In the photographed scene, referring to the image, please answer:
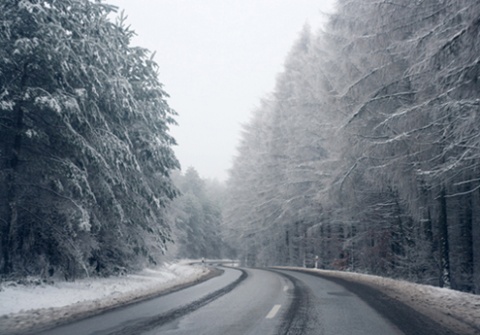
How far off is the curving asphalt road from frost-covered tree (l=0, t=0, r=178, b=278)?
12.4 ft

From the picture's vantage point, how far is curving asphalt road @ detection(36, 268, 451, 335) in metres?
6.20

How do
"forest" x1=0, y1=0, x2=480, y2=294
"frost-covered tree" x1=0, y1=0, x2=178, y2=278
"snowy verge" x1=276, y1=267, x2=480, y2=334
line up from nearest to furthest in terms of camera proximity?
"snowy verge" x1=276, y1=267, x2=480, y2=334 → "forest" x1=0, y1=0, x2=480, y2=294 → "frost-covered tree" x1=0, y1=0, x2=178, y2=278

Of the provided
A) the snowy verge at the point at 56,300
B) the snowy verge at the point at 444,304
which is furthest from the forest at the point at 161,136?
the snowy verge at the point at 444,304

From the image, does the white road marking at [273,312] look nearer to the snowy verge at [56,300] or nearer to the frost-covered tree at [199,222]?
the snowy verge at [56,300]

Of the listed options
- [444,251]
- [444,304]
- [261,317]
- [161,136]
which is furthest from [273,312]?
[161,136]

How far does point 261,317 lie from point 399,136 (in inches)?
260

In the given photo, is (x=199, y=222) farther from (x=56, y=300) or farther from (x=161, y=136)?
(x=56, y=300)

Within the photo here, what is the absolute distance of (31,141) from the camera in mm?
11672

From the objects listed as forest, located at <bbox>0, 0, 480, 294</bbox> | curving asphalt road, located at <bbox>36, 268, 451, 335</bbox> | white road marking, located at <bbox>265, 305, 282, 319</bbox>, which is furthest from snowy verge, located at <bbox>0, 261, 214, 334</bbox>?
white road marking, located at <bbox>265, 305, 282, 319</bbox>

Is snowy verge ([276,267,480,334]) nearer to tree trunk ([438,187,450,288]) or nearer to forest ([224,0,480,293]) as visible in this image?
tree trunk ([438,187,450,288])

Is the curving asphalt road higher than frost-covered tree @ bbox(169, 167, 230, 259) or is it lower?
lower

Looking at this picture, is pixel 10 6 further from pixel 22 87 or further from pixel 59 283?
pixel 59 283

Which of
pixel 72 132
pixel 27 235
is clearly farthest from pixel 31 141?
pixel 27 235

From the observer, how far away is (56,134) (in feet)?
37.7
